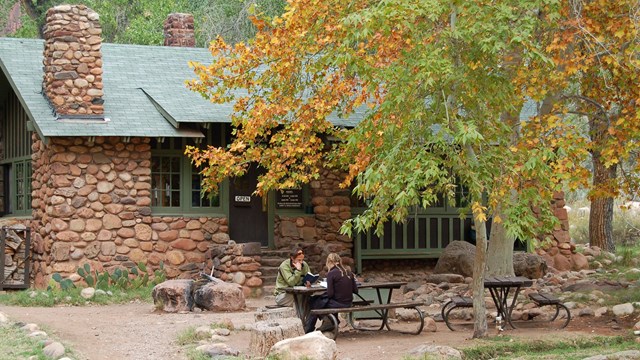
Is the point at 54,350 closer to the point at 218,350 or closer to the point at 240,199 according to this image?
the point at 218,350

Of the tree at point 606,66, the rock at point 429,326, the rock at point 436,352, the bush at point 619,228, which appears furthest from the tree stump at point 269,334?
the bush at point 619,228

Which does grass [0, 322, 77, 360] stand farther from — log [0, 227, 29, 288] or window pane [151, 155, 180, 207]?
window pane [151, 155, 180, 207]

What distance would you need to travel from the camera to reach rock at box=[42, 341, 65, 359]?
13.3 meters

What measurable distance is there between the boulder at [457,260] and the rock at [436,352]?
31.1ft

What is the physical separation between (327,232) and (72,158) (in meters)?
5.48

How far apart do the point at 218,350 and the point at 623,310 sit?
21.7 ft

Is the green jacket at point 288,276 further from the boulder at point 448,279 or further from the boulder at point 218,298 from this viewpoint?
the boulder at point 448,279

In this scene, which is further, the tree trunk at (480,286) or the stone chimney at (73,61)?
the stone chimney at (73,61)

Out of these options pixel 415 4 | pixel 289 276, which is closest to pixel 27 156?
pixel 289 276

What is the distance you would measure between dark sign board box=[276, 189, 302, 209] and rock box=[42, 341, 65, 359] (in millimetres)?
9985

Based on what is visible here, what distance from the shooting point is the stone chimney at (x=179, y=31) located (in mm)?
26453

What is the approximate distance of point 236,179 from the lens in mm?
22906

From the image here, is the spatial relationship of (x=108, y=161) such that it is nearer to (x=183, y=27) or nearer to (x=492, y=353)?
(x=183, y=27)

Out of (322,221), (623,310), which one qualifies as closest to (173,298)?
(322,221)
